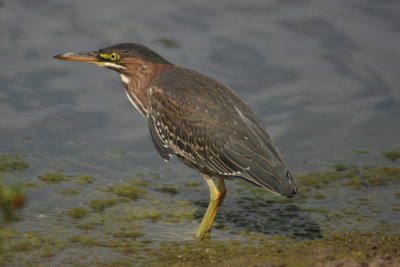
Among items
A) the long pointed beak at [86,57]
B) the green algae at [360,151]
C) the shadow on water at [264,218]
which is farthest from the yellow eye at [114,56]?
the green algae at [360,151]

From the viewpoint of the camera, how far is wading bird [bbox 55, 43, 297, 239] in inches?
260

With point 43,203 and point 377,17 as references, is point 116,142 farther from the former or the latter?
point 377,17

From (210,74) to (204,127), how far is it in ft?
9.27

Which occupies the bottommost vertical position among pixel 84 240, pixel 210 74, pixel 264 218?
pixel 264 218

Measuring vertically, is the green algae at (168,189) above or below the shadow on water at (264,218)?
above

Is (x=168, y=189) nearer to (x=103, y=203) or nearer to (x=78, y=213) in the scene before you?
(x=103, y=203)

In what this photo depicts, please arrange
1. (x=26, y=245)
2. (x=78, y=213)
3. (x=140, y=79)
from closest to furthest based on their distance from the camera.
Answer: (x=26, y=245)
(x=78, y=213)
(x=140, y=79)

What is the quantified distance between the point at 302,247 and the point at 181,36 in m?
4.27

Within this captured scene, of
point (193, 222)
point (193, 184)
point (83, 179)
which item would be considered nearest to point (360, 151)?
point (193, 184)

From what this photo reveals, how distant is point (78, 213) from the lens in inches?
282

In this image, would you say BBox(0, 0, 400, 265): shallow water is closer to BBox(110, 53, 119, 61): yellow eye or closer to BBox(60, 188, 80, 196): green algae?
BBox(60, 188, 80, 196): green algae

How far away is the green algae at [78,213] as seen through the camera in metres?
7.13

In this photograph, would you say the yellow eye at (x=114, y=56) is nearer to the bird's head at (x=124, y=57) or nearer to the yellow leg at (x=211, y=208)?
the bird's head at (x=124, y=57)

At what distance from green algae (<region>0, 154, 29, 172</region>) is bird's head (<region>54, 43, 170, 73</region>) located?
108 cm
